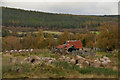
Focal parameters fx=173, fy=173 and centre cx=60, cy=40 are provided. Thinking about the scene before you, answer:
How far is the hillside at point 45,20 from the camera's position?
115 metres

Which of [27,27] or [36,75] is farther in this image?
[27,27]

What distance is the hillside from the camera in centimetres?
11466

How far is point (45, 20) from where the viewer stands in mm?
131500

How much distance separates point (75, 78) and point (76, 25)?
404ft

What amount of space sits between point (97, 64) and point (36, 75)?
628 cm

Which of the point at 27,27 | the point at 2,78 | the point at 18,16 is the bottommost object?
the point at 2,78

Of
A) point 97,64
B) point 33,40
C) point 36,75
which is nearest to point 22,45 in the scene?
point 33,40

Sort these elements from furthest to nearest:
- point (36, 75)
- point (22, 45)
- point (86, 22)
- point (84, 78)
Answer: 1. point (86, 22)
2. point (22, 45)
3. point (36, 75)
4. point (84, 78)

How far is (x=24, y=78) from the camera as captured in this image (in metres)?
9.13

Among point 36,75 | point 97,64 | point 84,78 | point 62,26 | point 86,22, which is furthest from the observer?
point 86,22

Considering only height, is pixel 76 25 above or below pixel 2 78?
above

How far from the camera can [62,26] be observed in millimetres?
126062

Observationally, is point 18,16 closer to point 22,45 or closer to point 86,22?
point 86,22

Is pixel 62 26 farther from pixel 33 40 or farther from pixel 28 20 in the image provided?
pixel 33 40
